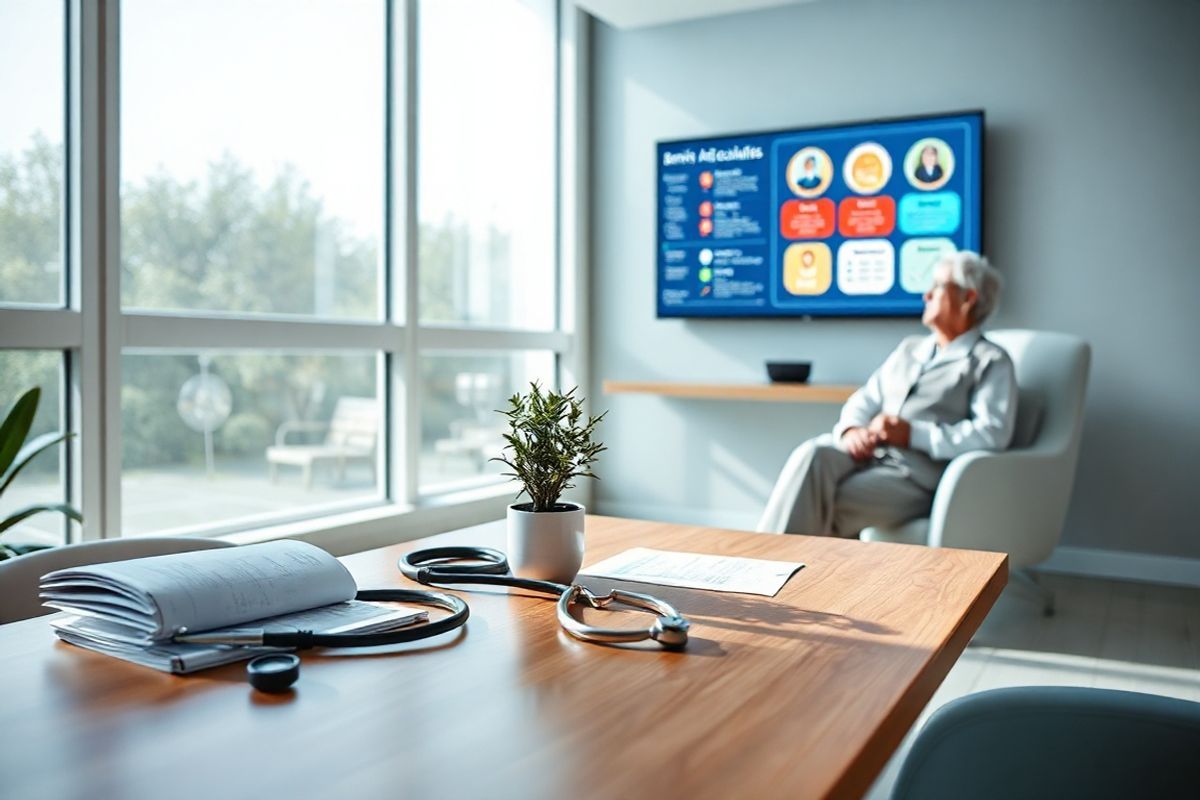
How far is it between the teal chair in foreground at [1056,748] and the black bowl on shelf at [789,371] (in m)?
3.25

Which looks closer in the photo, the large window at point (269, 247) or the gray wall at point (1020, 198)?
the large window at point (269, 247)

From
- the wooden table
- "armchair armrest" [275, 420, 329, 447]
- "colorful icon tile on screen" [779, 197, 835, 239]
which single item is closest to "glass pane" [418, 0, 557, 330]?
"armchair armrest" [275, 420, 329, 447]

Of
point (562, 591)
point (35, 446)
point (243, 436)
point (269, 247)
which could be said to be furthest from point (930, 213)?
point (562, 591)

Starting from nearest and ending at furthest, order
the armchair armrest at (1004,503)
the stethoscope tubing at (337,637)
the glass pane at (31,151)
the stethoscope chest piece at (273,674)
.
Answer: the stethoscope chest piece at (273,674) < the stethoscope tubing at (337,637) < the glass pane at (31,151) < the armchair armrest at (1004,503)

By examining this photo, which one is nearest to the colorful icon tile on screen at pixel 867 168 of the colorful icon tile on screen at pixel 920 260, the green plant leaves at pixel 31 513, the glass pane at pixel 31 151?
the colorful icon tile on screen at pixel 920 260

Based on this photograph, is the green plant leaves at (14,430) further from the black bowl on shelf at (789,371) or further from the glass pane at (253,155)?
the black bowl on shelf at (789,371)

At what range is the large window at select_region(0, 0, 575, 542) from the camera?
277cm

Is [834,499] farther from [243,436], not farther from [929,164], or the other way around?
[243,436]

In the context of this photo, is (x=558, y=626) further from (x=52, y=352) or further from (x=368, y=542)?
(x=368, y=542)

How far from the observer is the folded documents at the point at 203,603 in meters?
0.97

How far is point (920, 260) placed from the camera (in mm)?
4109

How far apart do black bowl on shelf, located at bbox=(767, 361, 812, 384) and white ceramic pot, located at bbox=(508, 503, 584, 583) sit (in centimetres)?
300

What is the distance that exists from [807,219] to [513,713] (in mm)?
3778

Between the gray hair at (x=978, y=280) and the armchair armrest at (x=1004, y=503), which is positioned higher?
the gray hair at (x=978, y=280)
